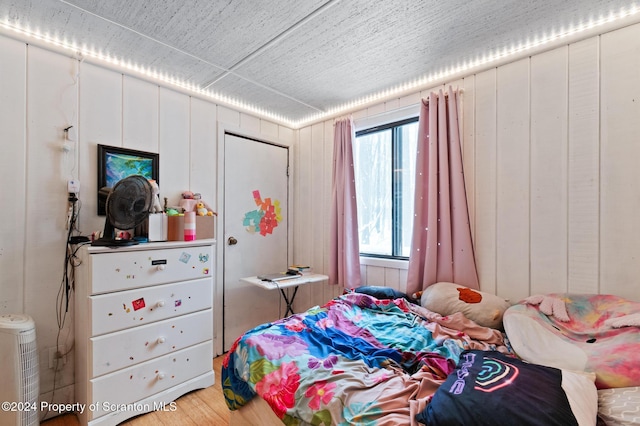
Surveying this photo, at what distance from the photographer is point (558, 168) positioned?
1.88 m

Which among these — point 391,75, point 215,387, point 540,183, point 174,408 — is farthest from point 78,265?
point 540,183

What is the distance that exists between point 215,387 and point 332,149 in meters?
2.52

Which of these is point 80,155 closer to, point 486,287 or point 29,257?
point 29,257

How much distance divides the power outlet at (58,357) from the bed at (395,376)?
1.28 m

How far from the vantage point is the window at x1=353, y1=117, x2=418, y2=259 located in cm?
271

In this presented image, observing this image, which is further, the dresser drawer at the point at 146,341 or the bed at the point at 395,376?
the dresser drawer at the point at 146,341

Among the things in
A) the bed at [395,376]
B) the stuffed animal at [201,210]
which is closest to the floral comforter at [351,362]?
the bed at [395,376]

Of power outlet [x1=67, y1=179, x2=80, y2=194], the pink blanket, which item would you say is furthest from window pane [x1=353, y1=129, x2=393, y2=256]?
power outlet [x1=67, y1=179, x2=80, y2=194]

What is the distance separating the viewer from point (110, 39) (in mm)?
1897

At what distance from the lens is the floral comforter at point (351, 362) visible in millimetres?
1086

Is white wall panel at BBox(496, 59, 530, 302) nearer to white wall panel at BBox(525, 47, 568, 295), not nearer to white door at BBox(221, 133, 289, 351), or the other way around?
white wall panel at BBox(525, 47, 568, 295)

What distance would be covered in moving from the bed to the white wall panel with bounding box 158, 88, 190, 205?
158cm

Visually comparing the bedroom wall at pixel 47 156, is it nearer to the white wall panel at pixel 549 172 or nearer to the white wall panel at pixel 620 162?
the white wall panel at pixel 549 172

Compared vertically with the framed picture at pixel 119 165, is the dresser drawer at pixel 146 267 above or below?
below
